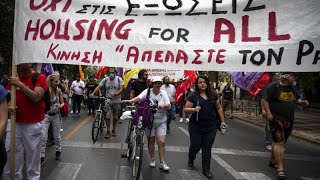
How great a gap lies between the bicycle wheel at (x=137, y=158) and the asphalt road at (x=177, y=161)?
0.95ft

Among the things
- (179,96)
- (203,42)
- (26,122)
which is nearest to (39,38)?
(26,122)

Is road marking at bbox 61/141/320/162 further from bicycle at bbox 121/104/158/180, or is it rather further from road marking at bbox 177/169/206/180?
bicycle at bbox 121/104/158/180

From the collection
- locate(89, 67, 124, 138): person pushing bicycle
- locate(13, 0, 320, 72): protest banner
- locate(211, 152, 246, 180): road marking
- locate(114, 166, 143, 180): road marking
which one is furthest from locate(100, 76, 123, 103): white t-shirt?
locate(13, 0, 320, 72): protest banner

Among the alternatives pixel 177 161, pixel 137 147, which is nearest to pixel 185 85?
pixel 177 161

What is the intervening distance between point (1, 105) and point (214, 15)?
258cm

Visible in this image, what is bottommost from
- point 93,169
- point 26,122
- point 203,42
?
point 93,169

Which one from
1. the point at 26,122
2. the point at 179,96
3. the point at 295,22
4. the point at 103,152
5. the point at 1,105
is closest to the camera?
the point at 1,105

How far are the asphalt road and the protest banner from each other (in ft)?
8.23

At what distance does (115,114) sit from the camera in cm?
1117

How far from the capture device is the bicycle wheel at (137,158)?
21.4 ft

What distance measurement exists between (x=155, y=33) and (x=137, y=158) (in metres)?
2.39

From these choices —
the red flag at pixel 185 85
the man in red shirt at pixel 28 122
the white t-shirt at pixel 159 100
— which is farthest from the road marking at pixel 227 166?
the red flag at pixel 185 85

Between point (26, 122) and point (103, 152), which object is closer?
point (26, 122)

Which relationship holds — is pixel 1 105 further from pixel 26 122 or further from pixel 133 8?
pixel 133 8
